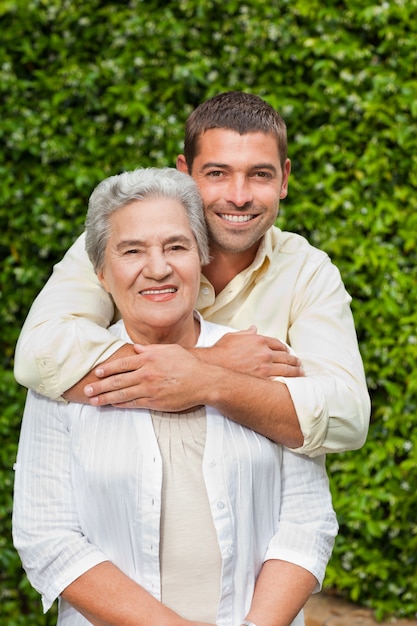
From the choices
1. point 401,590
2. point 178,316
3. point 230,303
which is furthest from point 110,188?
point 401,590

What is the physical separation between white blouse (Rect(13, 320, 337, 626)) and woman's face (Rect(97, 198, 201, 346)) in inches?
9.7

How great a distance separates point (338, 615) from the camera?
4.60m

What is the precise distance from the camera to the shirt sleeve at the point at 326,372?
227cm

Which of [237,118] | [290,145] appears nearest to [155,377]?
[237,118]

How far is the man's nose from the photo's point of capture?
2.57 m

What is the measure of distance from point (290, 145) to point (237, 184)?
80.0 inches

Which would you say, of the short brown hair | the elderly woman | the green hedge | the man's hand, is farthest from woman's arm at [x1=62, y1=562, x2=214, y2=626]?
the green hedge

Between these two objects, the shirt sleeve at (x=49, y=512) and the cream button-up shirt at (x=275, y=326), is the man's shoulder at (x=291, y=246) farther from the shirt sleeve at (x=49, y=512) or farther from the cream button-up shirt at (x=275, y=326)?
the shirt sleeve at (x=49, y=512)

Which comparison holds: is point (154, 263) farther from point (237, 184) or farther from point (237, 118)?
point (237, 118)

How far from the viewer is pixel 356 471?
4520 mm

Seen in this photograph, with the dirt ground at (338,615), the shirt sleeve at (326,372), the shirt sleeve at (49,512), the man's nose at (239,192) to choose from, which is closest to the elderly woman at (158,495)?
the shirt sleeve at (49,512)

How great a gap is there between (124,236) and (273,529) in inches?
31.4

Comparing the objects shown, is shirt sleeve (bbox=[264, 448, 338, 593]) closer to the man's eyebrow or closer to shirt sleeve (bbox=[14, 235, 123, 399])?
shirt sleeve (bbox=[14, 235, 123, 399])

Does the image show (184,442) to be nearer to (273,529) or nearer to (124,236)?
(273,529)
